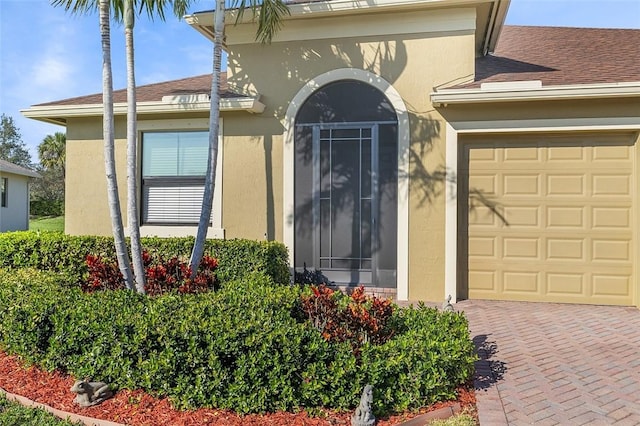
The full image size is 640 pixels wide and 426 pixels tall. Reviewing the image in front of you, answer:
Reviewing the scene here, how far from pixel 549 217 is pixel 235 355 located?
19.2 ft

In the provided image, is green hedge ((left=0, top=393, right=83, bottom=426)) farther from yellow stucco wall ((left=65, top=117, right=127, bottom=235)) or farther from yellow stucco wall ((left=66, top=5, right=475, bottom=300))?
yellow stucco wall ((left=65, top=117, right=127, bottom=235))

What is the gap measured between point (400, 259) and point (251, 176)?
3.13 m

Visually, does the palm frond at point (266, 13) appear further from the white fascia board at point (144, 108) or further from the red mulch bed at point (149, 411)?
the red mulch bed at point (149, 411)

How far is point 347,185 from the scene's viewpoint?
7.54 meters

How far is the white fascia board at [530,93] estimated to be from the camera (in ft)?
20.5

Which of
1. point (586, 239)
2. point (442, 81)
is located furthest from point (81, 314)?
point (586, 239)

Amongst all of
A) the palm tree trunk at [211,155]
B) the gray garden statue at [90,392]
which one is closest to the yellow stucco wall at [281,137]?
the palm tree trunk at [211,155]

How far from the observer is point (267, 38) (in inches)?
306

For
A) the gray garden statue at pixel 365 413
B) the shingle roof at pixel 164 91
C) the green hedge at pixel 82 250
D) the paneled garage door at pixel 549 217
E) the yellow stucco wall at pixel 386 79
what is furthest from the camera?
the shingle roof at pixel 164 91

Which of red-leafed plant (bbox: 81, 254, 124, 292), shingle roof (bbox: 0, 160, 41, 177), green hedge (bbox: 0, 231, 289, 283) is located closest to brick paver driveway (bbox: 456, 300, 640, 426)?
green hedge (bbox: 0, 231, 289, 283)

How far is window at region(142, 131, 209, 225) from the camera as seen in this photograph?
819 cm

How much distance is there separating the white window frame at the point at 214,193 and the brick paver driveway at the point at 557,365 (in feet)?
15.5

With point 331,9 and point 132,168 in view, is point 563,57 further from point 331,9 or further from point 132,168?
point 132,168

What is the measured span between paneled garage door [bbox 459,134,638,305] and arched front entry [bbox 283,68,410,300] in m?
1.03
